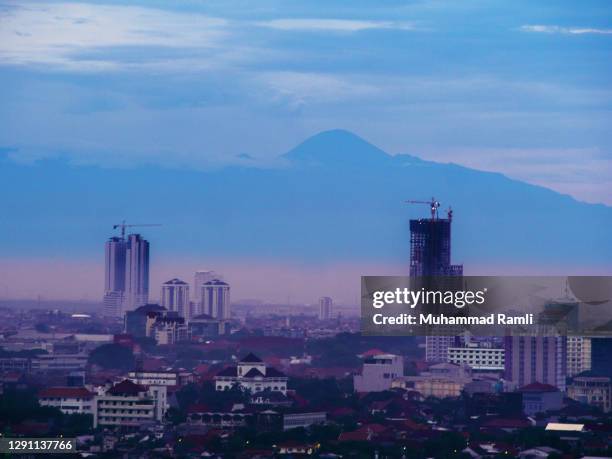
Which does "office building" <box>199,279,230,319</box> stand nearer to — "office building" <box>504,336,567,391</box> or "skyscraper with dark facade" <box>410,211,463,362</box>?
"skyscraper with dark facade" <box>410,211,463,362</box>

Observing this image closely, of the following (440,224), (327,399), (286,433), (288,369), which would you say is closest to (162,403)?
(327,399)

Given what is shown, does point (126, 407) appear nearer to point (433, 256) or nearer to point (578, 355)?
point (578, 355)

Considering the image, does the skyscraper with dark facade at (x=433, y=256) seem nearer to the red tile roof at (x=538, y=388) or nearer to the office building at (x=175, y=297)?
the red tile roof at (x=538, y=388)

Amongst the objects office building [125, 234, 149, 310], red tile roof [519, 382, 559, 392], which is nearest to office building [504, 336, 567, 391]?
red tile roof [519, 382, 559, 392]

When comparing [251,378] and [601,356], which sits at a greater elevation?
[601,356]

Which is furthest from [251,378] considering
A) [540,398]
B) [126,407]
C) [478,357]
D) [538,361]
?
[126,407]
